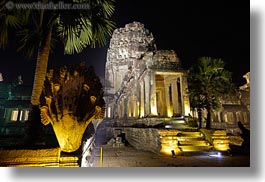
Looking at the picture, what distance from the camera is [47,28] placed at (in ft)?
9.04

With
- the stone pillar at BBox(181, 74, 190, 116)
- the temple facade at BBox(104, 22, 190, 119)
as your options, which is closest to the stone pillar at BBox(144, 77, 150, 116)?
A: the temple facade at BBox(104, 22, 190, 119)

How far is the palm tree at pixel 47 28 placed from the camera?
260cm

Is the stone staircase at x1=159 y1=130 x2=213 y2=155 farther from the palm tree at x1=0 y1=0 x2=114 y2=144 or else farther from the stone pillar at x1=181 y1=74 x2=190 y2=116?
the stone pillar at x1=181 y1=74 x2=190 y2=116

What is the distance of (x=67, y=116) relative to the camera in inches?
86.5

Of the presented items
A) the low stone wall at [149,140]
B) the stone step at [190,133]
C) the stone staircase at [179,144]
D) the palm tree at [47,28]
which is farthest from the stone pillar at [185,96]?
the palm tree at [47,28]

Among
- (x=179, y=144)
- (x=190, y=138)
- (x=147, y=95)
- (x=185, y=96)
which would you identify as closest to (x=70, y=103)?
(x=179, y=144)

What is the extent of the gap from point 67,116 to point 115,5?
6.35ft

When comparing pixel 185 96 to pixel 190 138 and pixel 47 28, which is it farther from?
pixel 47 28

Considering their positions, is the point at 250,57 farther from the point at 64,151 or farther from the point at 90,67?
the point at 64,151

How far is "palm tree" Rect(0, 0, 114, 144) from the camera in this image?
2598 mm

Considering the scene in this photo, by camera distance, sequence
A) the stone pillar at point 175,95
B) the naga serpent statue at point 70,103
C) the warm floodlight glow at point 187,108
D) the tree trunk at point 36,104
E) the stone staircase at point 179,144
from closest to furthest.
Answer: the naga serpent statue at point 70,103
the tree trunk at point 36,104
the stone staircase at point 179,144
the warm floodlight glow at point 187,108
the stone pillar at point 175,95

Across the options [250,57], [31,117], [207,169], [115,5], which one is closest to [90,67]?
[31,117]

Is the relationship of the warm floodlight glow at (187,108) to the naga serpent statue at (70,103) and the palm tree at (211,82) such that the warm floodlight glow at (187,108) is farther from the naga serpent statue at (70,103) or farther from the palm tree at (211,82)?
the naga serpent statue at (70,103)

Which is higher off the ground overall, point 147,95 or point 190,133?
point 147,95
